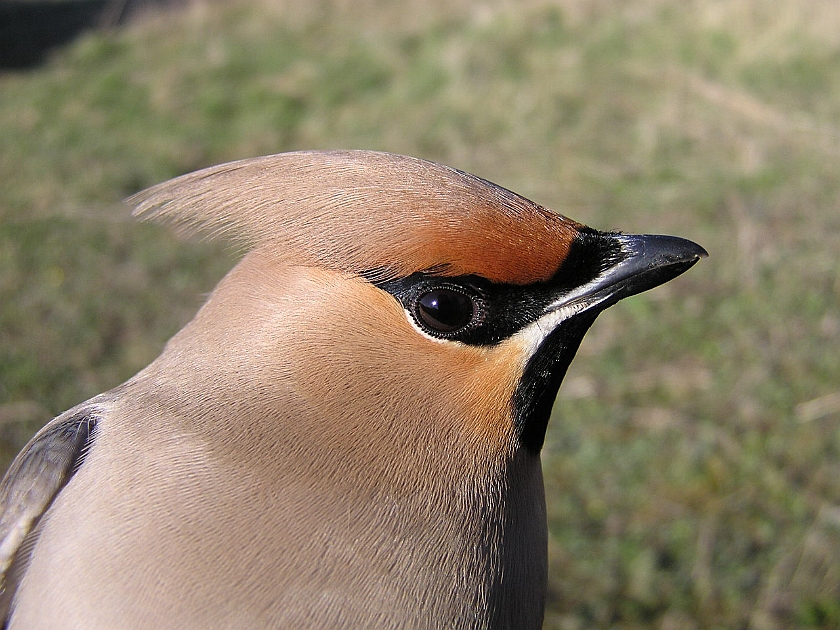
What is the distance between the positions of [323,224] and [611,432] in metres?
3.20

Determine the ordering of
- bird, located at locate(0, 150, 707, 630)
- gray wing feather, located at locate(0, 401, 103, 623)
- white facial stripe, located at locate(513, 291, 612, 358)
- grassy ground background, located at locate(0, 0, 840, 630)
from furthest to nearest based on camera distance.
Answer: grassy ground background, located at locate(0, 0, 840, 630)
gray wing feather, located at locate(0, 401, 103, 623)
white facial stripe, located at locate(513, 291, 612, 358)
bird, located at locate(0, 150, 707, 630)

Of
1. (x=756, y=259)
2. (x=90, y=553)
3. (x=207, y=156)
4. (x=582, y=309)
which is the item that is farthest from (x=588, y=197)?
(x=90, y=553)

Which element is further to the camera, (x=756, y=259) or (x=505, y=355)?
(x=756, y=259)

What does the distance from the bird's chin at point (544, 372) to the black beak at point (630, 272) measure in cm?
3

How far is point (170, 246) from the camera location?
6.66 meters

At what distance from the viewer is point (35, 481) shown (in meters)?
2.12

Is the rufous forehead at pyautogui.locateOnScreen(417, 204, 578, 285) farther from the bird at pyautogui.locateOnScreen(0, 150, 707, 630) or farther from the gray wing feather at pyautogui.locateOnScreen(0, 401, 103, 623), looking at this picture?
the gray wing feather at pyautogui.locateOnScreen(0, 401, 103, 623)

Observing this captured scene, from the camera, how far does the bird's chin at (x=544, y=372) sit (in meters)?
1.91

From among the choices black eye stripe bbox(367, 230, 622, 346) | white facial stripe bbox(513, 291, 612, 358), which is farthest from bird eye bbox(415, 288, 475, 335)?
white facial stripe bbox(513, 291, 612, 358)

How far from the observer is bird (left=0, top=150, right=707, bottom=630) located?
178 cm

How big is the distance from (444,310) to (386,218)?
227mm

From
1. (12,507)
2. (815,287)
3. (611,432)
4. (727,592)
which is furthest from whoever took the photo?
(815,287)

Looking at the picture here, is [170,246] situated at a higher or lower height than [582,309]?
lower

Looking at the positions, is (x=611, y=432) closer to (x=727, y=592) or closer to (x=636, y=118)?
(x=727, y=592)
